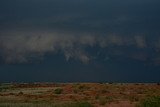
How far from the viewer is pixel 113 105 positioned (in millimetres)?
56438

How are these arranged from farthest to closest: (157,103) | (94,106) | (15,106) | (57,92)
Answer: (57,92) < (94,106) < (15,106) < (157,103)

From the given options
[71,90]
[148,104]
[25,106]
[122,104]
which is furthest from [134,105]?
[71,90]

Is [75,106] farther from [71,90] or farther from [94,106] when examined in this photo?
[71,90]

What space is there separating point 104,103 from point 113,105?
1.78 metres

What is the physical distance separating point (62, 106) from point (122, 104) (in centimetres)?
967

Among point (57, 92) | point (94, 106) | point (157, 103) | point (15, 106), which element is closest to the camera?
point (157, 103)

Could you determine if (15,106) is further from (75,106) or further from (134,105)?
(134,105)

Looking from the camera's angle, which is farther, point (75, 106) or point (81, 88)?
point (81, 88)

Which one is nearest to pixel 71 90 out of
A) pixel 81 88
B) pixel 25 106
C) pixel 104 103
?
pixel 81 88

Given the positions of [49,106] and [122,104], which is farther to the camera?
[122,104]

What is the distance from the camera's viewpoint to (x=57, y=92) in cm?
8625

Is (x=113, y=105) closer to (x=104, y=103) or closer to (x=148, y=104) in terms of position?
(x=104, y=103)

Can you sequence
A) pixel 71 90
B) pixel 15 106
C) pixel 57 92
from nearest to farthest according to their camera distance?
pixel 15 106, pixel 57 92, pixel 71 90

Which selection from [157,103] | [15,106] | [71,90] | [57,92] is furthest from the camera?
[71,90]
